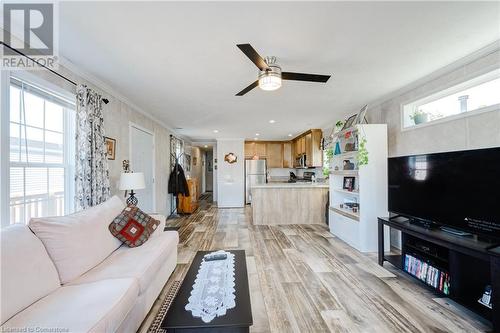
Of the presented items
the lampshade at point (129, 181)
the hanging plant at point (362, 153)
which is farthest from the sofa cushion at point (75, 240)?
the hanging plant at point (362, 153)

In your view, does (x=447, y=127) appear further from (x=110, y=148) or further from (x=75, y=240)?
(x=110, y=148)

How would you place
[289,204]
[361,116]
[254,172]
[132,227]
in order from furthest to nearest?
[254,172] < [289,204] < [361,116] < [132,227]

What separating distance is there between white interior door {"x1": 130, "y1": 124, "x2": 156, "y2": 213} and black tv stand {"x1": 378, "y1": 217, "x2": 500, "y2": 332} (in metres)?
4.23

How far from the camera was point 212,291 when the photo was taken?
59.6 inches

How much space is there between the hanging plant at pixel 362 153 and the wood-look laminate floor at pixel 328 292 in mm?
1393

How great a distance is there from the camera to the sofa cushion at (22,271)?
1209 millimetres

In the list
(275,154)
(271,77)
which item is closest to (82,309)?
(271,77)

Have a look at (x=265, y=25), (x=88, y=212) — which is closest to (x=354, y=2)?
(x=265, y=25)

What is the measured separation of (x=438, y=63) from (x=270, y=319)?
314 cm

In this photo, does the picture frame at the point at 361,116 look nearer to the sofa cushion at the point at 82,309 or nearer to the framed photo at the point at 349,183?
the framed photo at the point at 349,183

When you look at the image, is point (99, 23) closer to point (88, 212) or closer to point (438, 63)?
point (88, 212)

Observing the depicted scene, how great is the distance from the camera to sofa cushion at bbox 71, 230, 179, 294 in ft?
5.43

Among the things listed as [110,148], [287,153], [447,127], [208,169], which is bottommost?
[208,169]

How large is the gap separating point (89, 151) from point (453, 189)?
389 cm
